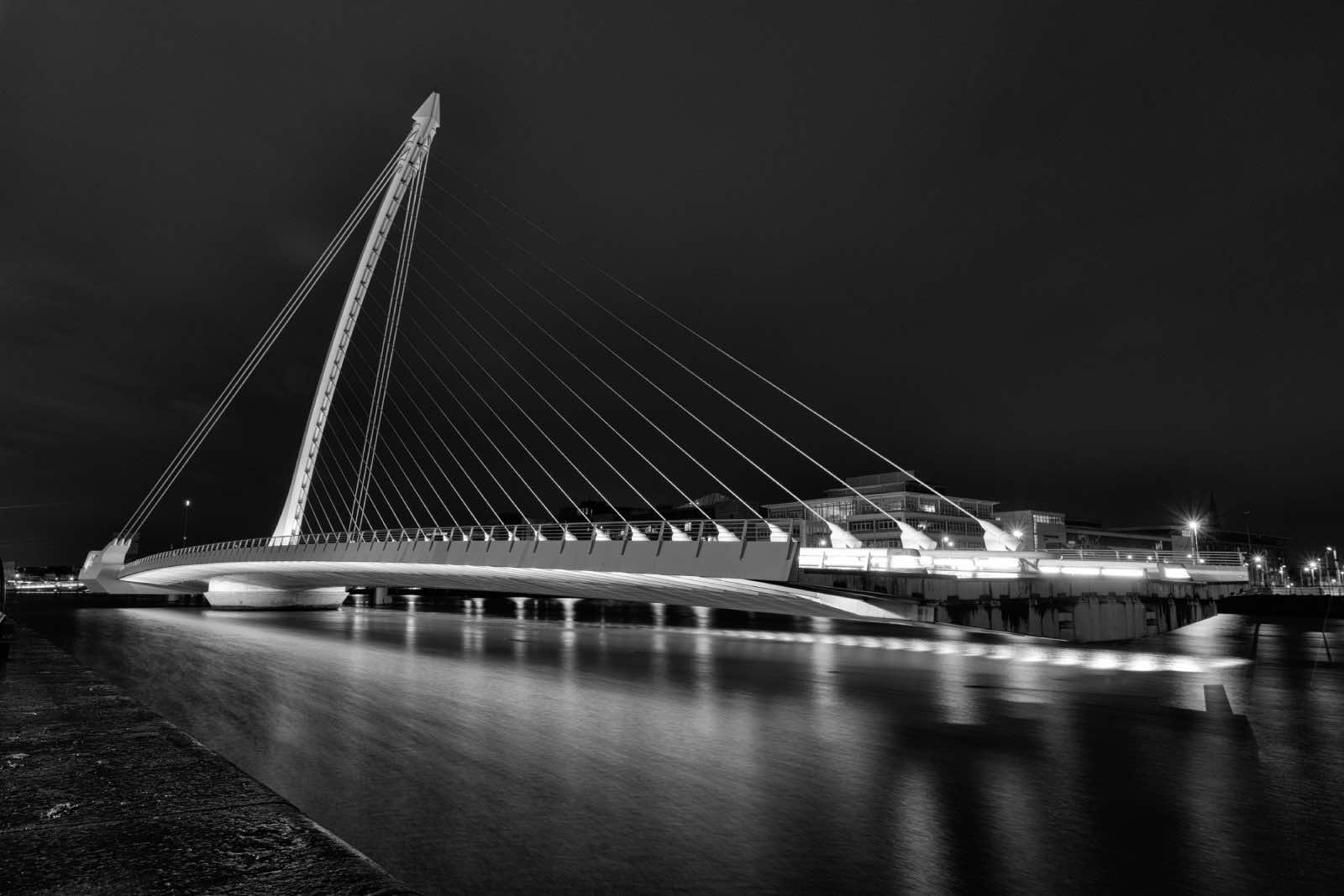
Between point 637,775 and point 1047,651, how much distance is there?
24408 millimetres

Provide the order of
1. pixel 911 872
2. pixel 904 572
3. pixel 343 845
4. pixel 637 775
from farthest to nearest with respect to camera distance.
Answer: pixel 904 572, pixel 637 775, pixel 911 872, pixel 343 845

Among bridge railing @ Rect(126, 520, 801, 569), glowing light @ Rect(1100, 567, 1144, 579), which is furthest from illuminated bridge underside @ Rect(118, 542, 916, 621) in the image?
glowing light @ Rect(1100, 567, 1144, 579)

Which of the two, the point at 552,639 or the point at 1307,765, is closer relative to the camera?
the point at 1307,765

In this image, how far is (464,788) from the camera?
9469mm

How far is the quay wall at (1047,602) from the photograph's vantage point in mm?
28297

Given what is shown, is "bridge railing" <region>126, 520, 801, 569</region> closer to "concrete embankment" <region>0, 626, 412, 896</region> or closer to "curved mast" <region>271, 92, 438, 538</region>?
"curved mast" <region>271, 92, 438, 538</region>

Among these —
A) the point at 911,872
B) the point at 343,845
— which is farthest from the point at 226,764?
the point at 911,872

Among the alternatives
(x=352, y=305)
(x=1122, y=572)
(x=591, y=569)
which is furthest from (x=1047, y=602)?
(x=352, y=305)

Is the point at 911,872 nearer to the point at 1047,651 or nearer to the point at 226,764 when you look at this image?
the point at 226,764

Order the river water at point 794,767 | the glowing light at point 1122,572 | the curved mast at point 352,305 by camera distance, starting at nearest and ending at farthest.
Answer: the river water at point 794,767
the glowing light at point 1122,572
the curved mast at point 352,305

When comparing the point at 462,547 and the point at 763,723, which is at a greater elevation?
the point at 462,547

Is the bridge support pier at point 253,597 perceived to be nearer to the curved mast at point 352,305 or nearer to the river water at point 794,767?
the curved mast at point 352,305

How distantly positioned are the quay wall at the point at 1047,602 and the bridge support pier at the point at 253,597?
177ft

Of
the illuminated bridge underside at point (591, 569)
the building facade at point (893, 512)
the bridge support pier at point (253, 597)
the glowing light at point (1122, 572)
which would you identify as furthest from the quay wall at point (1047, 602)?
the building facade at point (893, 512)
